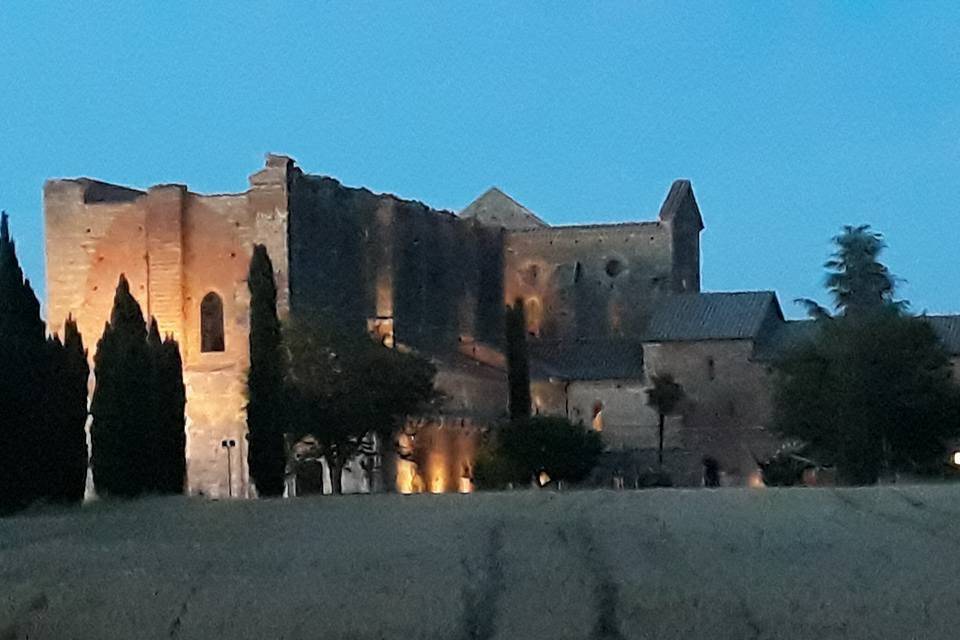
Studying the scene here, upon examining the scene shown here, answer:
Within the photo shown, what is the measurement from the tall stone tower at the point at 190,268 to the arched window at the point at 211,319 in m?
0.03

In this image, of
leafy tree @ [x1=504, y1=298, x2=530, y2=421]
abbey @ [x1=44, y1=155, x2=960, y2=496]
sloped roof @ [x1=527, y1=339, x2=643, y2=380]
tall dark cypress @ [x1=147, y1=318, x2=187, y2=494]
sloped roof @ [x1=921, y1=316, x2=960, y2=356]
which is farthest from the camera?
sloped roof @ [x1=527, y1=339, x2=643, y2=380]

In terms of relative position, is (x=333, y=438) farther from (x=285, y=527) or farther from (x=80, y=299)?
(x=285, y=527)

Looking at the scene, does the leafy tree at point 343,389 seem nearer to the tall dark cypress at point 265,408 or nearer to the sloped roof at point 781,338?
the tall dark cypress at point 265,408

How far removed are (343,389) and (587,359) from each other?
910 inches

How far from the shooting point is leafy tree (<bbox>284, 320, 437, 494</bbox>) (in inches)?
1578

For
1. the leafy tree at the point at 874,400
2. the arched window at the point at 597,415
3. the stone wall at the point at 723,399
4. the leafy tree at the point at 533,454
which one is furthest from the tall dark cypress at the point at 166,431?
the arched window at the point at 597,415

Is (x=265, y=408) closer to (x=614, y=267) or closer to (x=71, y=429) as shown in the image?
(x=71, y=429)

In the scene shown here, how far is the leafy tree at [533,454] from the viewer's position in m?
47.4

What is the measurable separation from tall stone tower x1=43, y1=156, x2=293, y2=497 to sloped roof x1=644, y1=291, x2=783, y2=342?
1635 cm

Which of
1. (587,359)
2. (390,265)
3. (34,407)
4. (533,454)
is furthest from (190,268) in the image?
(34,407)

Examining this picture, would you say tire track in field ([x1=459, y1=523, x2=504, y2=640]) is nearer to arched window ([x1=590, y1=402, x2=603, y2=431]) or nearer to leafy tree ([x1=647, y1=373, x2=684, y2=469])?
leafy tree ([x1=647, y1=373, x2=684, y2=469])

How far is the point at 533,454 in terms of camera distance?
47.8 m

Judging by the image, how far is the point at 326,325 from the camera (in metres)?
43.6

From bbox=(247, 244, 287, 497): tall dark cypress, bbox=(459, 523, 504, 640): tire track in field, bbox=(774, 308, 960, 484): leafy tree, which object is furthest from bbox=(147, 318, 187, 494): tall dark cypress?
bbox=(774, 308, 960, 484): leafy tree
